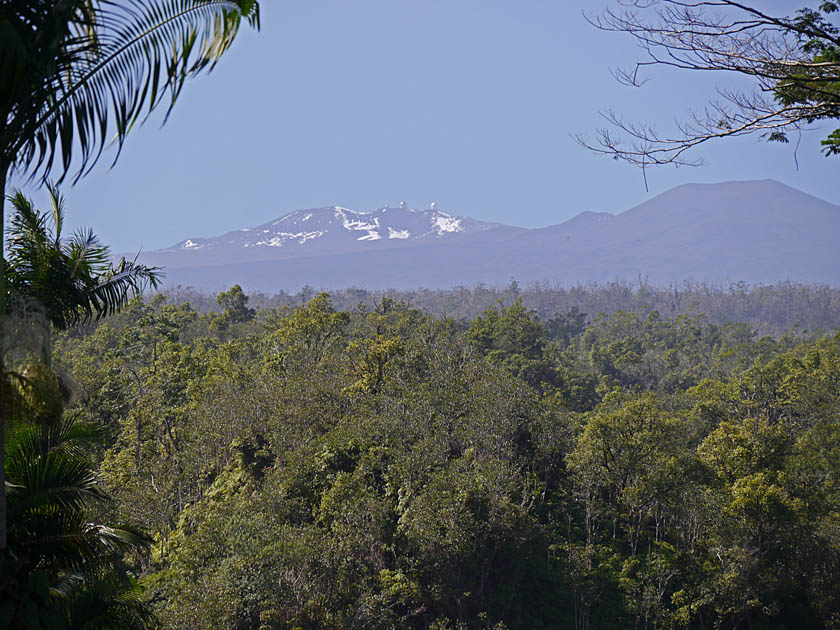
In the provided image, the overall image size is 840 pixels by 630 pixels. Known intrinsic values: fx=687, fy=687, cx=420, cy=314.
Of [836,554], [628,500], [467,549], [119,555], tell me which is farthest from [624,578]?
[119,555]

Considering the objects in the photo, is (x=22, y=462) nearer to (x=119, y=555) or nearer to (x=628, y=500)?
(x=119, y=555)

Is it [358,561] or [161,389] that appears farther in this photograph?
[161,389]

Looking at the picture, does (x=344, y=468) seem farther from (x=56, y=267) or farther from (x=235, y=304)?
(x=235, y=304)

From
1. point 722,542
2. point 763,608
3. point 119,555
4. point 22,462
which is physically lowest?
point 763,608

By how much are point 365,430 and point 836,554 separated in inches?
508

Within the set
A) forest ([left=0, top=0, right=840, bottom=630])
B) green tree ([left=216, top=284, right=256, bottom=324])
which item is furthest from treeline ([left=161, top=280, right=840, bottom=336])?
forest ([left=0, top=0, right=840, bottom=630])

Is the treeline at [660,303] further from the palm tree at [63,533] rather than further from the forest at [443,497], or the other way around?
the palm tree at [63,533]

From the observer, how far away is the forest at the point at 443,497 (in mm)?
13617

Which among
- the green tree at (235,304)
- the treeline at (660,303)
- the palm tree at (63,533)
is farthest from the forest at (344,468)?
the treeline at (660,303)

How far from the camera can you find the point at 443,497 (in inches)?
624

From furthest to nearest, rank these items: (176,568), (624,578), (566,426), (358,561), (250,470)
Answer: (566,426) < (250,470) < (624,578) < (358,561) < (176,568)

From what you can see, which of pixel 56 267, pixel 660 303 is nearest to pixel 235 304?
pixel 56 267

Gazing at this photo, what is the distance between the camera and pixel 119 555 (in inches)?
209

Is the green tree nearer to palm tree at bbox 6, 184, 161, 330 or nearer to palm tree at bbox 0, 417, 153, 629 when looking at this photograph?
palm tree at bbox 6, 184, 161, 330
